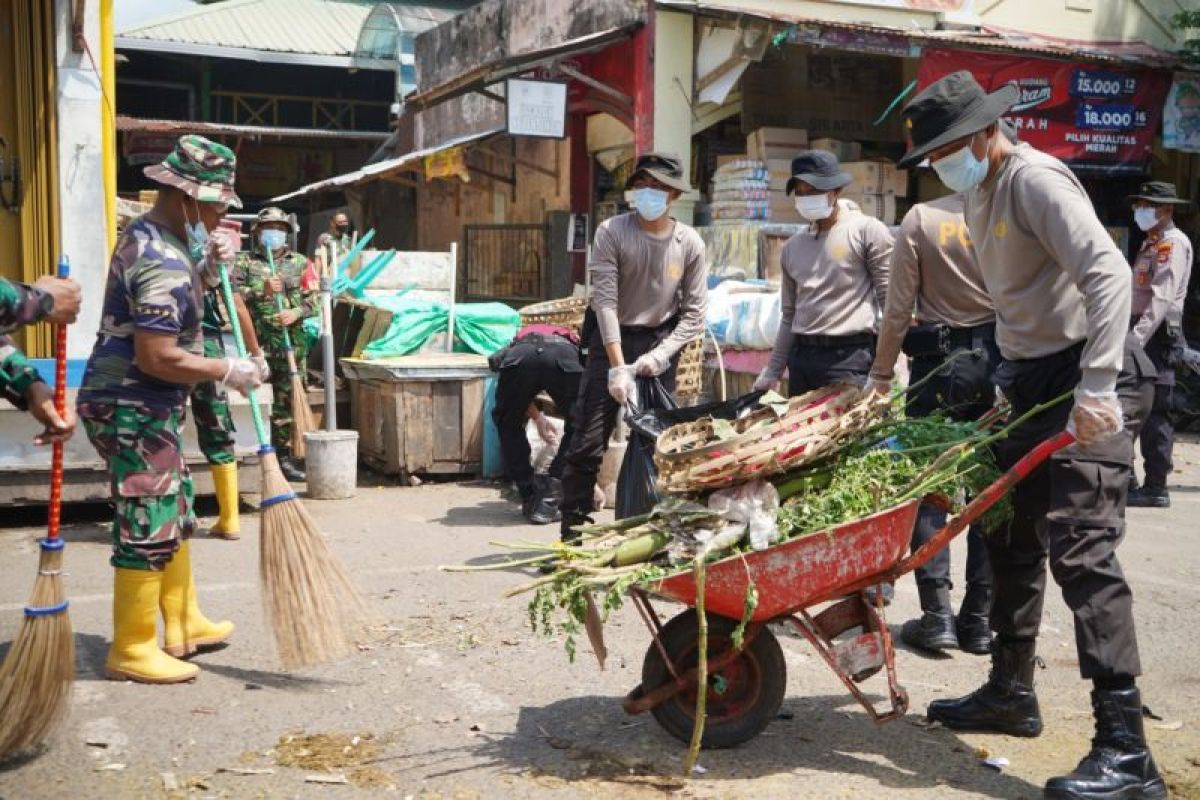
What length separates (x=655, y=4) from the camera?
40.4ft

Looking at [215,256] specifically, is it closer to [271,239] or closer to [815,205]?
[815,205]

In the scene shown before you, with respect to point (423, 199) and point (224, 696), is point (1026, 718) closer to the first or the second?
point (224, 696)

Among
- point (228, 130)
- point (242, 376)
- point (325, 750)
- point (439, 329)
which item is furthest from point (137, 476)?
point (228, 130)

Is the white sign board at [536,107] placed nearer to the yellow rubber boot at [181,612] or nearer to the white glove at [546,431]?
the white glove at [546,431]

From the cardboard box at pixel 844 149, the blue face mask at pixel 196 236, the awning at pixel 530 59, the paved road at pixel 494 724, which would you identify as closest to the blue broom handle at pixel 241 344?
the blue face mask at pixel 196 236

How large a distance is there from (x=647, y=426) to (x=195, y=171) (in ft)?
6.76

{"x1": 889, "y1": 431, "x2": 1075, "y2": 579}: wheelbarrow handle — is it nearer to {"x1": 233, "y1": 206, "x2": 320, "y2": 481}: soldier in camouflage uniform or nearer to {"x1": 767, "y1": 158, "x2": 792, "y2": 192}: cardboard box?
{"x1": 233, "y1": 206, "x2": 320, "y2": 481}: soldier in camouflage uniform

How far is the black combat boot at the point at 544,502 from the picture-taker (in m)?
7.84

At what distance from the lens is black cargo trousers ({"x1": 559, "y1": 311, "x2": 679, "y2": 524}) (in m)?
6.15

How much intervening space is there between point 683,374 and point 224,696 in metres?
3.68

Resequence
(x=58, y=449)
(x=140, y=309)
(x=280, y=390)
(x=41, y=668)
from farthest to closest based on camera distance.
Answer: (x=280, y=390), (x=140, y=309), (x=58, y=449), (x=41, y=668)

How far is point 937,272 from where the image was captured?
5.16 metres

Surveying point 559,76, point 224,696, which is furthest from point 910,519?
point 559,76

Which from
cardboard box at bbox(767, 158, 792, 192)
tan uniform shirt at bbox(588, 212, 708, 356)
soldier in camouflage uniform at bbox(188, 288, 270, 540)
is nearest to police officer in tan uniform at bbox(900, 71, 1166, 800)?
tan uniform shirt at bbox(588, 212, 708, 356)
